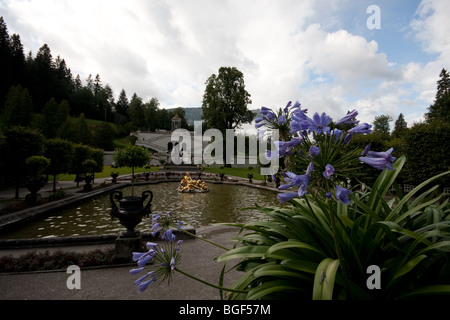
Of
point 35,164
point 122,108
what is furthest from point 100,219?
point 122,108

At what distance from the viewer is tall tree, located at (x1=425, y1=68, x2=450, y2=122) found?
40.8 m

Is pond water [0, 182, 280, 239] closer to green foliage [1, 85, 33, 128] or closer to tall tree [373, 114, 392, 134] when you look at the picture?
green foliage [1, 85, 33, 128]

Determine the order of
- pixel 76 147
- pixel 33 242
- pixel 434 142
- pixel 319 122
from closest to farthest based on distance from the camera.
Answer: pixel 319 122
pixel 33 242
pixel 434 142
pixel 76 147

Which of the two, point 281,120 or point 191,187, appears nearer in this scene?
point 281,120

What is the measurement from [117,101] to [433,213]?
427 feet

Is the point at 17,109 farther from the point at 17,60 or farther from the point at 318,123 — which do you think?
the point at 318,123

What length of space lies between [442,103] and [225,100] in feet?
133

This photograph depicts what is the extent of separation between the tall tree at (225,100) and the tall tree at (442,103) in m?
29.4

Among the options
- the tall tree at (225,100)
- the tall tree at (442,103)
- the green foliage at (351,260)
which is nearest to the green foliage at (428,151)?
the green foliage at (351,260)

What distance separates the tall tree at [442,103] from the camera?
40769 millimetres

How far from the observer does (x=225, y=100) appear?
139 feet

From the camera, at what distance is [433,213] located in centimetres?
211

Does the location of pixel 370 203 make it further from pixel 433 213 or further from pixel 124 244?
pixel 124 244
